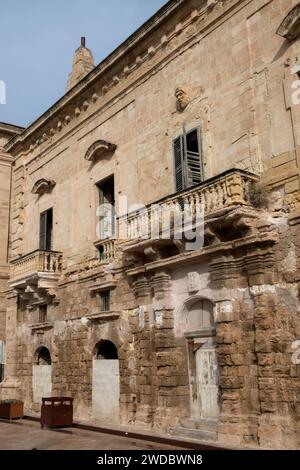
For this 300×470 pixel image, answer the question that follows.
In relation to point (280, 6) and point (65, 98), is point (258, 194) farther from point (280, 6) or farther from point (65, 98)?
point (65, 98)

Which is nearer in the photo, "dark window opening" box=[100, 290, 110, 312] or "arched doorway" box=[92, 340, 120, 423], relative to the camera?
"arched doorway" box=[92, 340, 120, 423]

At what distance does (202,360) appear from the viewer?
415 inches

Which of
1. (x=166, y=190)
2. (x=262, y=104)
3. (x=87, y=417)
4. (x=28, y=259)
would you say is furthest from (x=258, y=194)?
(x=28, y=259)

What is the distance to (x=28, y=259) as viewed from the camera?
51.0 ft

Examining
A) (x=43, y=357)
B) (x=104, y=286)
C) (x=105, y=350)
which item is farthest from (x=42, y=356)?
(x=104, y=286)

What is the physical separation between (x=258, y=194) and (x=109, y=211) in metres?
5.54

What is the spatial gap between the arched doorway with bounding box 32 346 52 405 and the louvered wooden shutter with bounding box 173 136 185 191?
282 inches

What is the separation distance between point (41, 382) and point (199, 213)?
840 cm

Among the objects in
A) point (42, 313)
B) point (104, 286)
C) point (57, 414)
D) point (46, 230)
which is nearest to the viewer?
point (57, 414)

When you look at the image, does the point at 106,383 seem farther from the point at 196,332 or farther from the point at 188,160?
the point at 188,160

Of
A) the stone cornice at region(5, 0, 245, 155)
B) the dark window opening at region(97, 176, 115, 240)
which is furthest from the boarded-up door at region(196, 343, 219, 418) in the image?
the stone cornice at region(5, 0, 245, 155)

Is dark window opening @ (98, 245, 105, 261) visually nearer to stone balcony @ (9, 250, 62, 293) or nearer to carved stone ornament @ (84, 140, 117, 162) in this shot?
stone balcony @ (9, 250, 62, 293)

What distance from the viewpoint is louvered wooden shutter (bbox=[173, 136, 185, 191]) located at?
11.3 metres

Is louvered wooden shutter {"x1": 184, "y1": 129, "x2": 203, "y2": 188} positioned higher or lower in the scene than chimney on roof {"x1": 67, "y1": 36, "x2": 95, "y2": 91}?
lower
